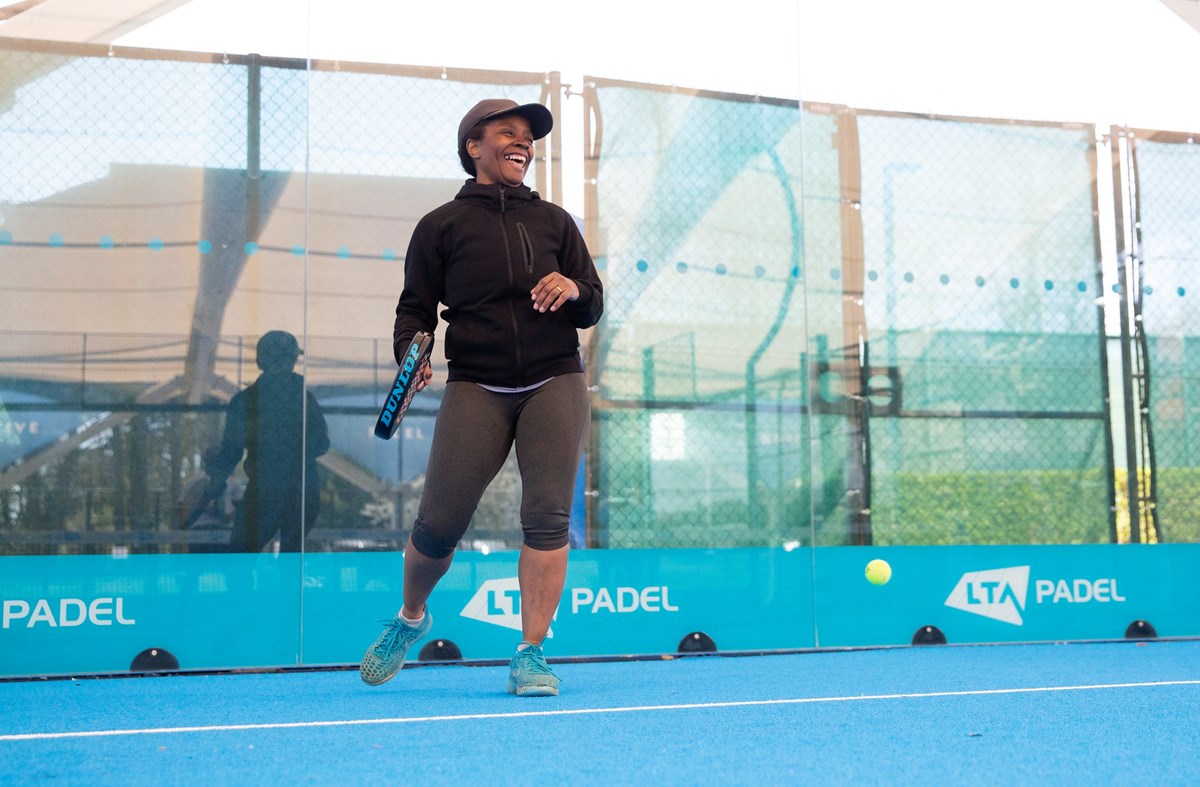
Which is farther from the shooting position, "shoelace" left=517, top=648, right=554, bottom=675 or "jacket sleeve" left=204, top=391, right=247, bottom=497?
"jacket sleeve" left=204, top=391, right=247, bottom=497

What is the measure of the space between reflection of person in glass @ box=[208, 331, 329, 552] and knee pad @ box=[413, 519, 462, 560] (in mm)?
1119

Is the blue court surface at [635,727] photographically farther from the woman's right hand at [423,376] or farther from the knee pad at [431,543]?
the woman's right hand at [423,376]

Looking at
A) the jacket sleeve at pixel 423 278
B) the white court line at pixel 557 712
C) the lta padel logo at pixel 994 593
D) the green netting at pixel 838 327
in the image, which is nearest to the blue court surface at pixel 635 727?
the white court line at pixel 557 712

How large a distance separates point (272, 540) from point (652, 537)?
1.27m

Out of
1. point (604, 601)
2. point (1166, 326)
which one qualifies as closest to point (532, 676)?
point (604, 601)

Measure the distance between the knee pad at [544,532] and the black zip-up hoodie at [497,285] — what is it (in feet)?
1.09

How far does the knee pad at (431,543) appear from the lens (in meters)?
3.16

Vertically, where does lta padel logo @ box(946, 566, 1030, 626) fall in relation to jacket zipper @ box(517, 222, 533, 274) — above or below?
below

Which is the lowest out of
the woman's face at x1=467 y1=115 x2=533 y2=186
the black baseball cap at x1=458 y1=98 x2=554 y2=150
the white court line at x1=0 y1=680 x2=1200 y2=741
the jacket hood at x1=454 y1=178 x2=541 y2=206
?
the white court line at x1=0 y1=680 x2=1200 y2=741

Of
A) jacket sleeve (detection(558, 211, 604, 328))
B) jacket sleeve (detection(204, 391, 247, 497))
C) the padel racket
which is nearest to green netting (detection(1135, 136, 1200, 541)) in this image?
jacket sleeve (detection(558, 211, 604, 328))

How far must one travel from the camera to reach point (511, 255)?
318 centimetres

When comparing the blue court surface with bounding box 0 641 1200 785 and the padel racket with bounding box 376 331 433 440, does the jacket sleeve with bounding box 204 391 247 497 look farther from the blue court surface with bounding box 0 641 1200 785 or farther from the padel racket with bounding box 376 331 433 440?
the padel racket with bounding box 376 331 433 440

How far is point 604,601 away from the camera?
4398 millimetres

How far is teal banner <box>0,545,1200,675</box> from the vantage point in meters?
4.02
